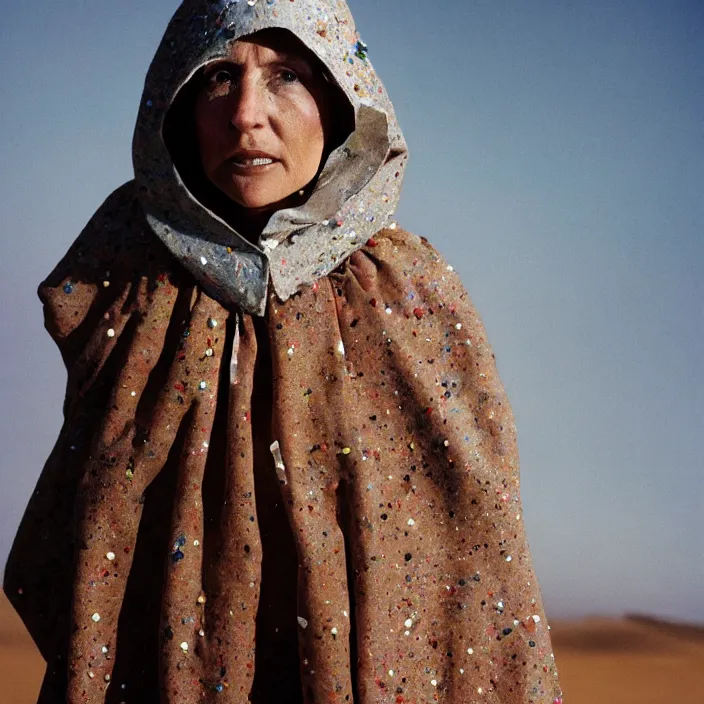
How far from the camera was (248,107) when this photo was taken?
2.01 m

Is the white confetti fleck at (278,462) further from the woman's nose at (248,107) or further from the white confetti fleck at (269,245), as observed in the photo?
the woman's nose at (248,107)

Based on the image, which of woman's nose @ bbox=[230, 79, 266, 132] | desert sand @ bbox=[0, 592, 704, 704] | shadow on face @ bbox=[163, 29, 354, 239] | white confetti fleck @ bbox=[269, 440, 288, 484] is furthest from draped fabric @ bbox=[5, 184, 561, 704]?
desert sand @ bbox=[0, 592, 704, 704]

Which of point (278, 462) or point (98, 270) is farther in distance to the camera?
point (98, 270)

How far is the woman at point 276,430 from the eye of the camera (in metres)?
1.97

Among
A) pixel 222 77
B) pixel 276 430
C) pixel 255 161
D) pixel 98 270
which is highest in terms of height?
pixel 222 77

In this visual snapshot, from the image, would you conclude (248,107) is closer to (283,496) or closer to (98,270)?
(98,270)

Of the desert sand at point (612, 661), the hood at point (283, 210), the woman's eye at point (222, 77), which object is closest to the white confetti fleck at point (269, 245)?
the hood at point (283, 210)

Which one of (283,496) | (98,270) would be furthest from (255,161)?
(283,496)

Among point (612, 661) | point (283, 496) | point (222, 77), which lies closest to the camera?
point (283, 496)

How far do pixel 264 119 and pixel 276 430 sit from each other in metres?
0.54

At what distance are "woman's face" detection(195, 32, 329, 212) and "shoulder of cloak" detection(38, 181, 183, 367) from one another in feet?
0.59

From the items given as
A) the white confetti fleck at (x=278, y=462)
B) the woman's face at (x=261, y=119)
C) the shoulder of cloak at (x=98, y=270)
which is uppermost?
the woman's face at (x=261, y=119)

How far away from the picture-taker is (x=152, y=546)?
2.06 m

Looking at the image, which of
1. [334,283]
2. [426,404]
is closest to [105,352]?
[334,283]
